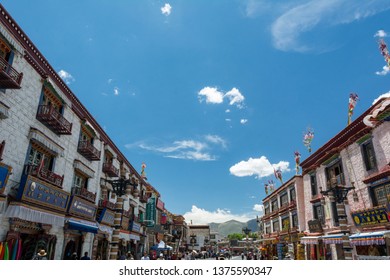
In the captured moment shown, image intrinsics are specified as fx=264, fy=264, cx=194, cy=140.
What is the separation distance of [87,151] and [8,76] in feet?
26.4

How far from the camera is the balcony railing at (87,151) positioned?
57.7 ft

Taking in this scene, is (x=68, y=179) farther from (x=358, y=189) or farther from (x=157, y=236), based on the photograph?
(x=157, y=236)

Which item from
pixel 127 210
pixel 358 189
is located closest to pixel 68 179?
pixel 127 210

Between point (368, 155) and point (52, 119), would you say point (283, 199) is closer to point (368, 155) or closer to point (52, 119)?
point (368, 155)

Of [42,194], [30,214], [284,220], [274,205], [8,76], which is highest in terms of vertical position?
[8,76]

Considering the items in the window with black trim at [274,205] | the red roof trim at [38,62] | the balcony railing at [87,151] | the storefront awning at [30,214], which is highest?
the red roof trim at [38,62]

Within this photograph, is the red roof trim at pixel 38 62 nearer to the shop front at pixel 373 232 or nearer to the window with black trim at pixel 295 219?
the shop front at pixel 373 232

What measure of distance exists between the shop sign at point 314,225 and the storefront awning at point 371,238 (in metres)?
6.72

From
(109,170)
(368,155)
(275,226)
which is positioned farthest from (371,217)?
(275,226)

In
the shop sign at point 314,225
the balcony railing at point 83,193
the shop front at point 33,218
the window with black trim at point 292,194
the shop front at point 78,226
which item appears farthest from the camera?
the window with black trim at point 292,194

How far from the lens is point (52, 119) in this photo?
1369 centimetres

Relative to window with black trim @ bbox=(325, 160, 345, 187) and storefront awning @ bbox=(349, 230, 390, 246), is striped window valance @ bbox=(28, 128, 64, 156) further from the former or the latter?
window with black trim @ bbox=(325, 160, 345, 187)

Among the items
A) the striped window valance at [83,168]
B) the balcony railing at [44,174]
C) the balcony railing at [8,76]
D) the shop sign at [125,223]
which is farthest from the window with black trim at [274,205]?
the balcony railing at [8,76]
